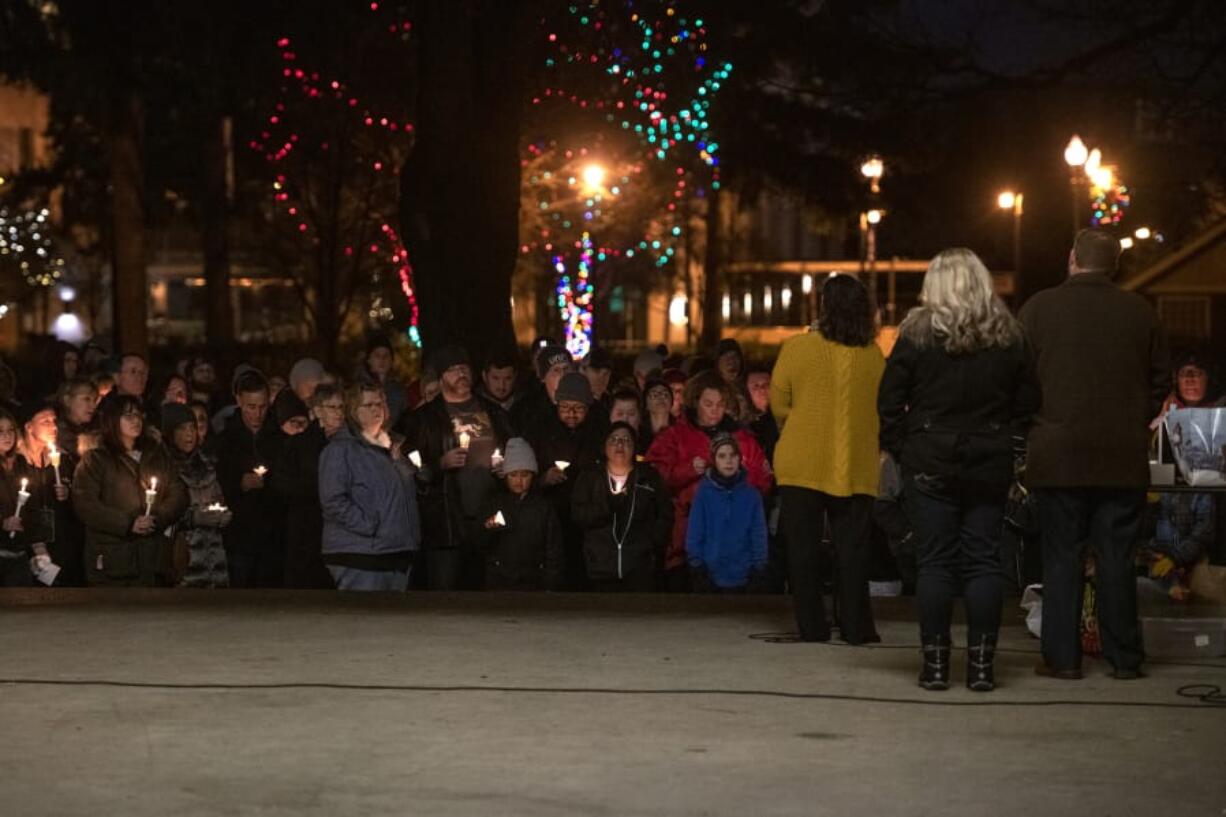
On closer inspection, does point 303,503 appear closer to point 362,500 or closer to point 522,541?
point 362,500

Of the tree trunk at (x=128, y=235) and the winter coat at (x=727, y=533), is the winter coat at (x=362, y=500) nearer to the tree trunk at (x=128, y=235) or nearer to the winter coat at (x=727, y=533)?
the winter coat at (x=727, y=533)

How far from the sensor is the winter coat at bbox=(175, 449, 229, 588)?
16.1m

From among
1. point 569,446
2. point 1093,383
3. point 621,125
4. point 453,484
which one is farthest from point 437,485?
point 621,125

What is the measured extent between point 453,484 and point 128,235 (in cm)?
2877

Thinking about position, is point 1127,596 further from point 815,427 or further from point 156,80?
point 156,80

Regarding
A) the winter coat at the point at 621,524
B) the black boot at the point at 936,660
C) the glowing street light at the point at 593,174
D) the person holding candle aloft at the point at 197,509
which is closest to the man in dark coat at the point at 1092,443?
the black boot at the point at 936,660

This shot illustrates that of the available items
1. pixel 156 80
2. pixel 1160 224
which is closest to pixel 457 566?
pixel 156 80

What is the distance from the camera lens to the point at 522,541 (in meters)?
15.2

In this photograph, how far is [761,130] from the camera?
46.2 metres

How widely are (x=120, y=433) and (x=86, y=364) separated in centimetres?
1052

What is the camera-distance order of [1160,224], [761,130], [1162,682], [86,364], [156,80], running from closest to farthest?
[1162,682]
[86,364]
[156,80]
[761,130]
[1160,224]

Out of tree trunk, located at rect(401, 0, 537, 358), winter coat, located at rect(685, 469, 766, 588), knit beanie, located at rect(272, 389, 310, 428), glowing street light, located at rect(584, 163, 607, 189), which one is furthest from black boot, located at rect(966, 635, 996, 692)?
glowing street light, located at rect(584, 163, 607, 189)

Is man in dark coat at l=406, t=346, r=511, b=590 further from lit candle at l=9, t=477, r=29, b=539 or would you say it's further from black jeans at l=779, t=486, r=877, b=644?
black jeans at l=779, t=486, r=877, b=644

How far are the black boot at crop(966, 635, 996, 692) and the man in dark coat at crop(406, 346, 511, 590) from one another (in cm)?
513
